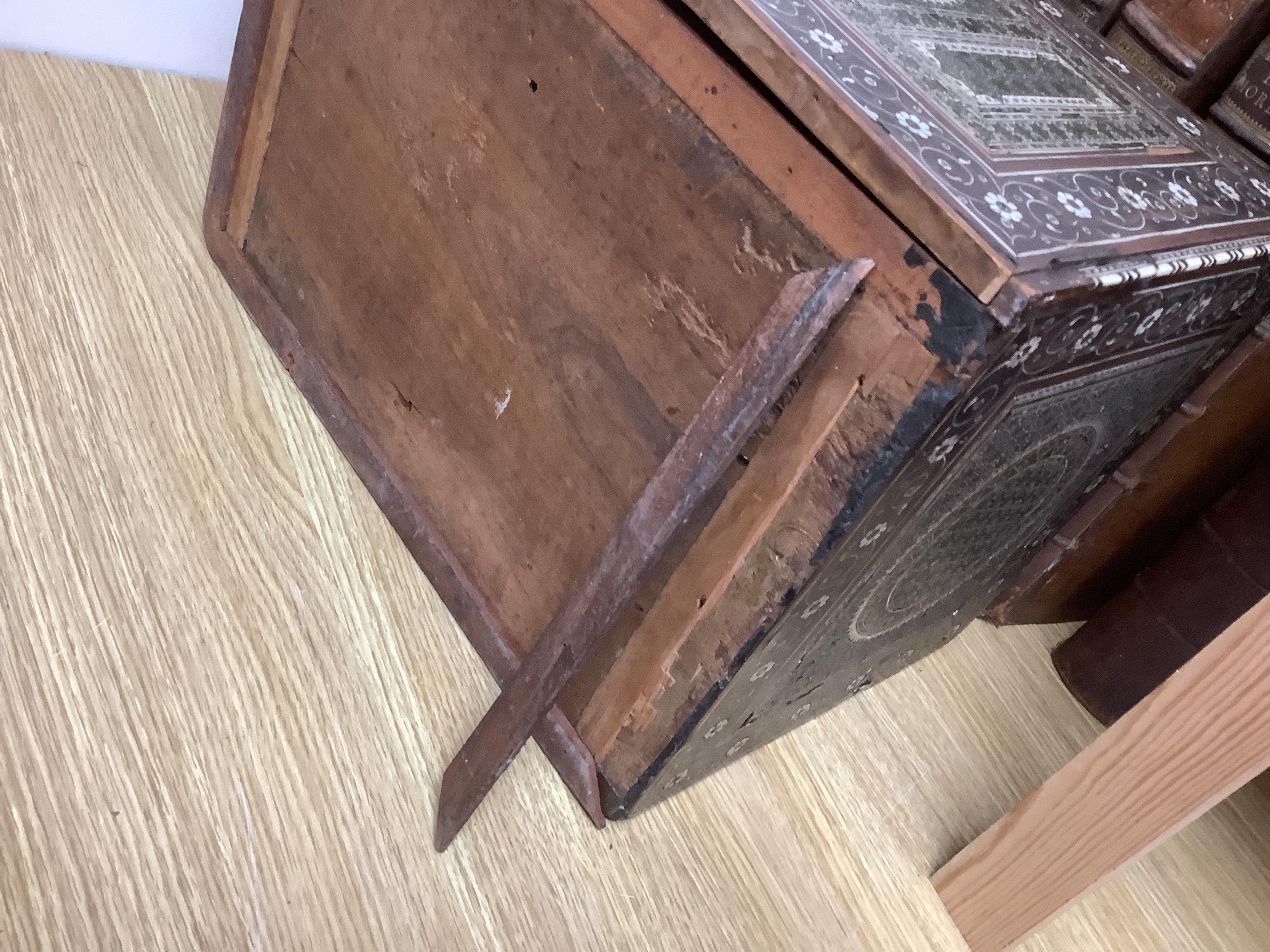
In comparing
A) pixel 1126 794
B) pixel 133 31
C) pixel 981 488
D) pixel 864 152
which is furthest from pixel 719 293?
pixel 133 31

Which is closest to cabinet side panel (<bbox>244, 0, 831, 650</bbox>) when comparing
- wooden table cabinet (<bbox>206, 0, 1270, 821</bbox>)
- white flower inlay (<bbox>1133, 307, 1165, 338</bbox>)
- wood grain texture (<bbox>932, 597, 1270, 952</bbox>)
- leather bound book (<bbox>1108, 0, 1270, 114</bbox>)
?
wooden table cabinet (<bbox>206, 0, 1270, 821</bbox>)

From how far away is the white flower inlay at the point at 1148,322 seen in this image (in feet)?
1.90

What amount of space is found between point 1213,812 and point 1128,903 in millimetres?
203

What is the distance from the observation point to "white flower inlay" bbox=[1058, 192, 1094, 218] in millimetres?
515

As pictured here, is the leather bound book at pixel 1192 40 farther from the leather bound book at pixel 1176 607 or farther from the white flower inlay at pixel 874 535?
the white flower inlay at pixel 874 535

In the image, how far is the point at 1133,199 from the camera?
57 centimetres

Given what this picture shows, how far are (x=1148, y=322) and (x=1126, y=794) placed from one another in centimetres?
32

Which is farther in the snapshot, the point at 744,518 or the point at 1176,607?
the point at 1176,607

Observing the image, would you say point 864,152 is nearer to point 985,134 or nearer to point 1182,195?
point 985,134

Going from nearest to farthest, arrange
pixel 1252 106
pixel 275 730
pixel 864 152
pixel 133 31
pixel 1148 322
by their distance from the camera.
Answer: pixel 864 152 < pixel 1148 322 < pixel 275 730 < pixel 1252 106 < pixel 133 31

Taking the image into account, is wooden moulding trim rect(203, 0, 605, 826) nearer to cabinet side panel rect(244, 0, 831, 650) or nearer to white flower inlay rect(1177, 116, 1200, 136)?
cabinet side panel rect(244, 0, 831, 650)

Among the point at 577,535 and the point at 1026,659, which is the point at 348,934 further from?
the point at 1026,659

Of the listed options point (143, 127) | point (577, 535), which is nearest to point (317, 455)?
point (577, 535)

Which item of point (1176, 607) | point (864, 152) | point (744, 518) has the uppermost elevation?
point (864, 152)
